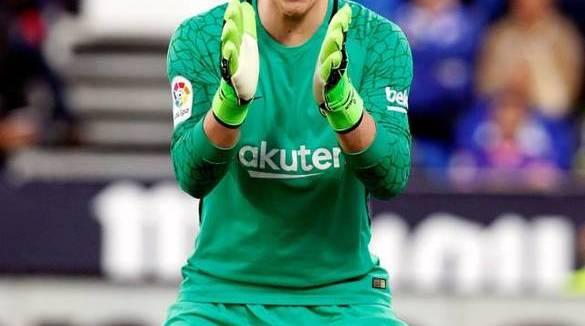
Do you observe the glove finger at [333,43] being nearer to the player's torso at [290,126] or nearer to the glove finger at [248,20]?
the glove finger at [248,20]

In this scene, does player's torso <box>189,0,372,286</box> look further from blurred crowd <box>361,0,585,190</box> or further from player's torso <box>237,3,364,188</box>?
blurred crowd <box>361,0,585,190</box>

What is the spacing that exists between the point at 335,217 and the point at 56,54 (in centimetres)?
689

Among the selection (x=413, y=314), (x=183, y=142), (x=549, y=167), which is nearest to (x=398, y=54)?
(x=183, y=142)

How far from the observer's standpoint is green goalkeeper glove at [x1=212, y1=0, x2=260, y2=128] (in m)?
3.94

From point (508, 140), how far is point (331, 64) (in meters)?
5.18

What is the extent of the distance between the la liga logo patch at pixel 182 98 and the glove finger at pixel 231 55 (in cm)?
38

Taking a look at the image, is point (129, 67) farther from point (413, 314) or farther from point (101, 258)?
point (413, 314)

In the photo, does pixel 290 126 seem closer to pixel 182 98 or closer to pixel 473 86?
pixel 182 98

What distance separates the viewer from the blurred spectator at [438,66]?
9539mm

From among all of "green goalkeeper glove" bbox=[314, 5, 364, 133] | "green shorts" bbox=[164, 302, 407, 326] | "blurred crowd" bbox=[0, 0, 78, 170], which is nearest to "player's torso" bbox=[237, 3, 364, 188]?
"green goalkeeper glove" bbox=[314, 5, 364, 133]

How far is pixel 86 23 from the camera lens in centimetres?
1125

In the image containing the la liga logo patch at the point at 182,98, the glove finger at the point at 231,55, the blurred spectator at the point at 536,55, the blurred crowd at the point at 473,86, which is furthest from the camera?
the blurred spectator at the point at 536,55

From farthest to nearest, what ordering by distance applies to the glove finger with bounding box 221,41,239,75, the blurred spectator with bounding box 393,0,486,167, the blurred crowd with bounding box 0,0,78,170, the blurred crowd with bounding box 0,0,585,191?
the blurred crowd with bounding box 0,0,78,170, the blurred spectator with bounding box 393,0,486,167, the blurred crowd with bounding box 0,0,585,191, the glove finger with bounding box 221,41,239,75

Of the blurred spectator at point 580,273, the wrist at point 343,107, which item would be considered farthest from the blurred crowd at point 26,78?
the wrist at point 343,107
